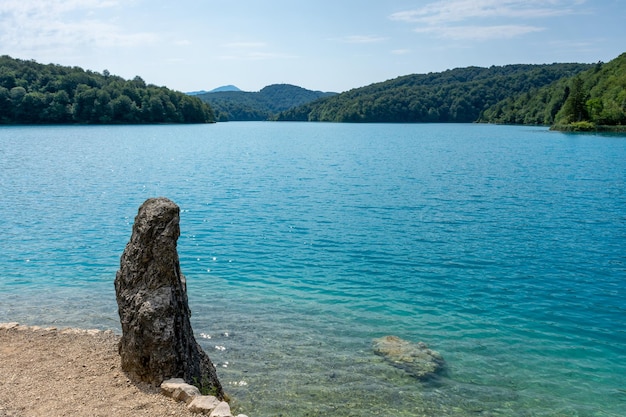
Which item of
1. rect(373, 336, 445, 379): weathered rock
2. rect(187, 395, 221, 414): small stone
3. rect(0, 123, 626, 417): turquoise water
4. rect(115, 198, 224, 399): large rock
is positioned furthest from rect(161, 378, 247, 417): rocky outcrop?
rect(373, 336, 445, 379): weathered rock

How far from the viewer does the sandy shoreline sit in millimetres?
8633

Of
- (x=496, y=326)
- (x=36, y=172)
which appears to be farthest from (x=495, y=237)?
(x=36, y=172)

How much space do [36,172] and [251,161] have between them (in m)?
27.0

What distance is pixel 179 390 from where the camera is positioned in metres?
9.07

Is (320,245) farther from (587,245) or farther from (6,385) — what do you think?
(6,385)

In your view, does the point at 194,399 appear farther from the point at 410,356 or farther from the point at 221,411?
the point at 410,356

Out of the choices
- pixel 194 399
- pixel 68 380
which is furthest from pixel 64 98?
pixel 194 399

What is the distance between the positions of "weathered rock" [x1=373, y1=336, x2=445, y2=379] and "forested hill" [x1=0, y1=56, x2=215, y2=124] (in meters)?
179

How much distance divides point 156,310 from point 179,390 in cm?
167

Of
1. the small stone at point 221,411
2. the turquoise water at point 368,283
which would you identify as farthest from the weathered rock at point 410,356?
the small stone at point 221,411

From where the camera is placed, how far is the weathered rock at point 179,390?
8.94m

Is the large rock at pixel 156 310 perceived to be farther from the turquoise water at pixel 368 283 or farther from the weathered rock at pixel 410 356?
the weathered rock at pixel 410 356

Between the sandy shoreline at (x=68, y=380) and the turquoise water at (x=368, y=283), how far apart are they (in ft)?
7.70

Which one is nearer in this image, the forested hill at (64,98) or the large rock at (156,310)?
the large rock at (156,310)
